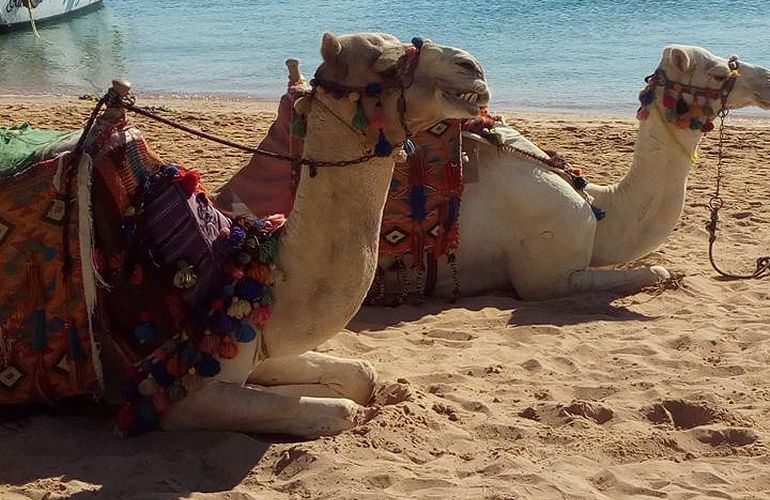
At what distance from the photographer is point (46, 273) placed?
436cm

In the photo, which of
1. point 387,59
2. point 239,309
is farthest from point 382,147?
point 239,309

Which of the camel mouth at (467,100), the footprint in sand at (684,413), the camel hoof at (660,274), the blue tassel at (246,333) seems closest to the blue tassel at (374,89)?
the camel mouth at (467,100)

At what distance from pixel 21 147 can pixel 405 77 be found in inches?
66.0

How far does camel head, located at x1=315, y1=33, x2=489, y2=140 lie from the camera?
3.84 m

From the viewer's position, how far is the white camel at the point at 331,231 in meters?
3.94

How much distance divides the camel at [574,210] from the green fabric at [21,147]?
5.37 ft

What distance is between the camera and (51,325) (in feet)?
14.4

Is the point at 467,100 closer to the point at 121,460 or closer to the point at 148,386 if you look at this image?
the point at 148,386

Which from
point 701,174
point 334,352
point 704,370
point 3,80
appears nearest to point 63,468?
point 334,352

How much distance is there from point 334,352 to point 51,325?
1.67 meters

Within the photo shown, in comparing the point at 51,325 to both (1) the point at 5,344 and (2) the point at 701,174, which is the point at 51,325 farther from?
(2) the point at 701,174

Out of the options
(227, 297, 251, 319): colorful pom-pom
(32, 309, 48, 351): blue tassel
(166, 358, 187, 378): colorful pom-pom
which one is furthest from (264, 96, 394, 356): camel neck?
(32, 309, 48, 351): blue tassel

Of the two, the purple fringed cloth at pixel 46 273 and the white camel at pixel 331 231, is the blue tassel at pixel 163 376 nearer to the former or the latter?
the white camel at pixel 331 231

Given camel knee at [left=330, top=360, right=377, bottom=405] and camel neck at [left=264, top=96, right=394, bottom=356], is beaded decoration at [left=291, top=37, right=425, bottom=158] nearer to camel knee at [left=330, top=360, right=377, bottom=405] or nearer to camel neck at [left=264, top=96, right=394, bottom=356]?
camel neck at [left=264, top=96, right=394, bottom=356]
